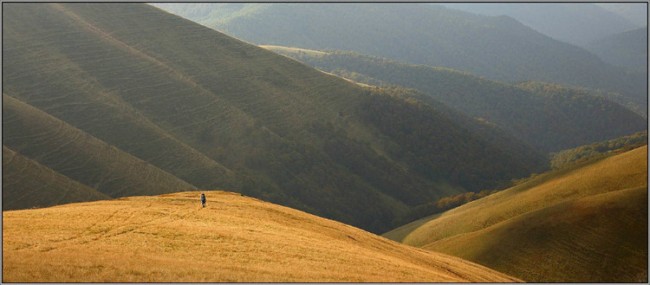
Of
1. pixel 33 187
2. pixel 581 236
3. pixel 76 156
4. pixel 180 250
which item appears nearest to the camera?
pixel 180 250

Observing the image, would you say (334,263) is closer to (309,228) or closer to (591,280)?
(309,228)

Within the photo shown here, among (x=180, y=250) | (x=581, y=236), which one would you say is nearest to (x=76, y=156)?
(x=180, y=250)

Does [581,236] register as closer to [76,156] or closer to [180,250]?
[180,250]

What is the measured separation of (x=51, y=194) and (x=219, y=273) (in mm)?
110398

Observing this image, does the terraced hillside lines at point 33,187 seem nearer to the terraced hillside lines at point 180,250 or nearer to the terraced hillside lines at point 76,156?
the terraced hillside lines at point 76,156

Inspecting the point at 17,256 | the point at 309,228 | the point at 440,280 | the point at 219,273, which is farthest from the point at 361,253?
the point at 17,256

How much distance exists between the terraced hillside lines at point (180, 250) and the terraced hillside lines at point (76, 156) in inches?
4262

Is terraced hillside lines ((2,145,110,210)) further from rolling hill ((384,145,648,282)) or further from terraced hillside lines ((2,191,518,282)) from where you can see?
rolling hill ((384,145,648,282))

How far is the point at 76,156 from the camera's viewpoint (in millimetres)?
166625

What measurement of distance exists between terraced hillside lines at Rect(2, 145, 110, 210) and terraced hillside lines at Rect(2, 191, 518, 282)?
76.4m

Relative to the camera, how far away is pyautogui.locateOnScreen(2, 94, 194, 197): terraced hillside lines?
6304 inches

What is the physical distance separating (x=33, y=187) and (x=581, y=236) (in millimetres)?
118518

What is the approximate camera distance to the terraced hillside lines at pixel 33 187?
12371cm

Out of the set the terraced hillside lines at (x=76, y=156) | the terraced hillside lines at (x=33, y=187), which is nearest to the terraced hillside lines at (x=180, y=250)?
the terraced hillside lines at (x=33, y=187)
